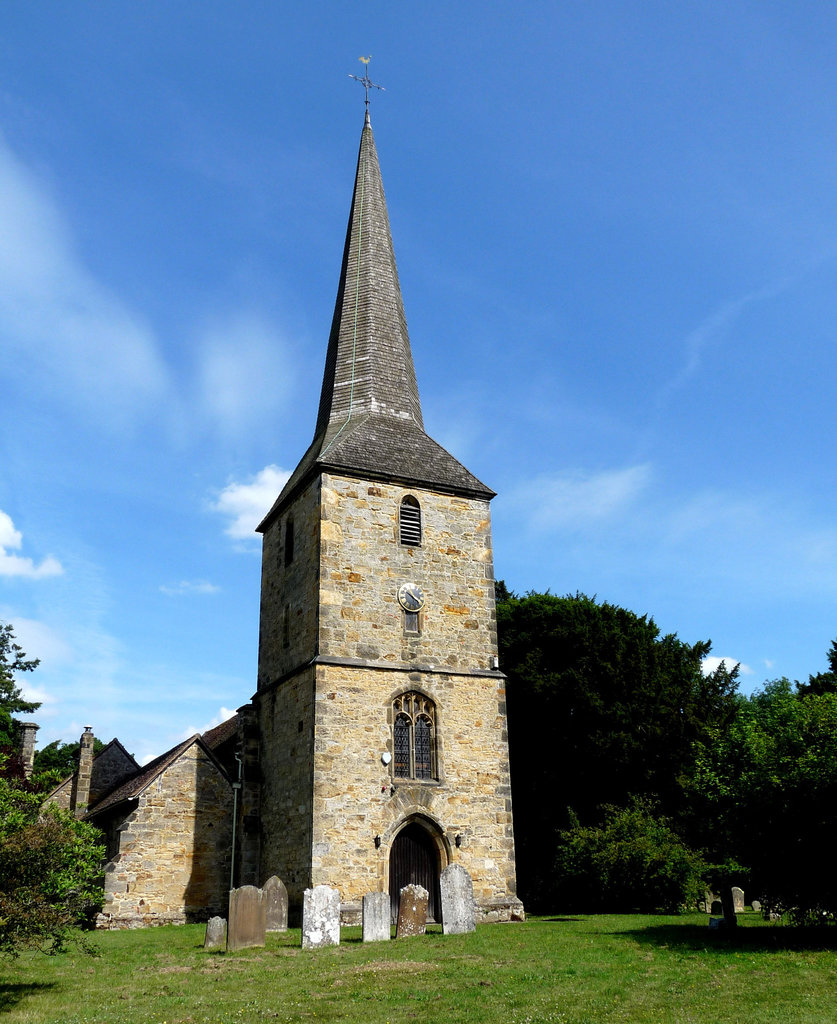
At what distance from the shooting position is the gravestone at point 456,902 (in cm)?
1501

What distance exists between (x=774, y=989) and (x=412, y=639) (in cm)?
1134

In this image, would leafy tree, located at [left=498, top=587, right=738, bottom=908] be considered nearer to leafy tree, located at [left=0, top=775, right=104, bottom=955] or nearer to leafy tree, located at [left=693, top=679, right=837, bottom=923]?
leafy tree, located at [left=693, top=679, right=837, bottom=923]

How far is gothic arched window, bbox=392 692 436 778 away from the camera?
62.3ft

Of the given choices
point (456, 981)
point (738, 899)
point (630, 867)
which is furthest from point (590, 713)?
point (456, 981)

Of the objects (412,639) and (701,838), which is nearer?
(412,639)

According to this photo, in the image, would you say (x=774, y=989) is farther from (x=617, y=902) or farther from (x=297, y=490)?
(x=297, y=490)

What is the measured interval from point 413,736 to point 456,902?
458 centimetres

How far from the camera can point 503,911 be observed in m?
18.5

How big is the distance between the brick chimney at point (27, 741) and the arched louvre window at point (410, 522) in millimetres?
21409

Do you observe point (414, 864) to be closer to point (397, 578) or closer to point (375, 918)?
point (375, 918)

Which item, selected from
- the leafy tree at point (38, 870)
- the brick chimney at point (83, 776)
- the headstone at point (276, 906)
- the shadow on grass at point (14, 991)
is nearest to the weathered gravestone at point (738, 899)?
the headstone at point (276, 906)

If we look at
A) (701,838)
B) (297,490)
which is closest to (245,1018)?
(297,490)

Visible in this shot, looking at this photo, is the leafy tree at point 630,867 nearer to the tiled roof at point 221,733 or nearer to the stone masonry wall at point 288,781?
the stone masonry wall at point 288,781

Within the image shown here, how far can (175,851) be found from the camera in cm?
2072
